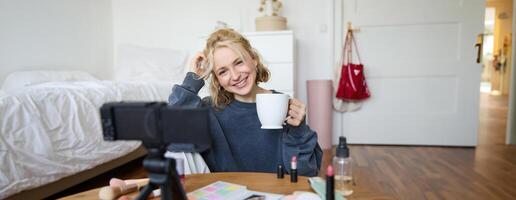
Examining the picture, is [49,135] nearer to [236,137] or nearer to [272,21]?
[236,137]

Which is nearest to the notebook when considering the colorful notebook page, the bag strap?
the colorful notebook page

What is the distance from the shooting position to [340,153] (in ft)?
1.87

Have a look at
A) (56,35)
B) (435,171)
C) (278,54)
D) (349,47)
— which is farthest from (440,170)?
(56,35)

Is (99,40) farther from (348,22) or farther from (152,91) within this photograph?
(348,22)

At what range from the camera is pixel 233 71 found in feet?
3.06

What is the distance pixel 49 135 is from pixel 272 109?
1195 millimetres

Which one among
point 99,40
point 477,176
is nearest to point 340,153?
point 477,176

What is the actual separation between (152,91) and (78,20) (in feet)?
4.86

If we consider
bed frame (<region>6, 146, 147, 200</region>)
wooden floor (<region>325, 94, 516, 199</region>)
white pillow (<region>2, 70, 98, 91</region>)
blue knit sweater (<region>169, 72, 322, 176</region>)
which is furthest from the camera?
white pillow (<region>2, 70, 98, 91</region>)

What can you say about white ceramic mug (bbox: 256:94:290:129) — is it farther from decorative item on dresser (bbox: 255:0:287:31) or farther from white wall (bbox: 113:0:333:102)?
white wall (bbox: 113:0:333:102)

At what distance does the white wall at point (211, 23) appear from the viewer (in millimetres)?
3070

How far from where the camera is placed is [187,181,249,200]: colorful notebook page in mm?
579

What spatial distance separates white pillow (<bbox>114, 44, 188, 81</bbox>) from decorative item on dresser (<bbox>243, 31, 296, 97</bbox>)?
0.81 metres

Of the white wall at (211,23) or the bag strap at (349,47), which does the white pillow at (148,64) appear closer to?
the white wall at (211,23)
